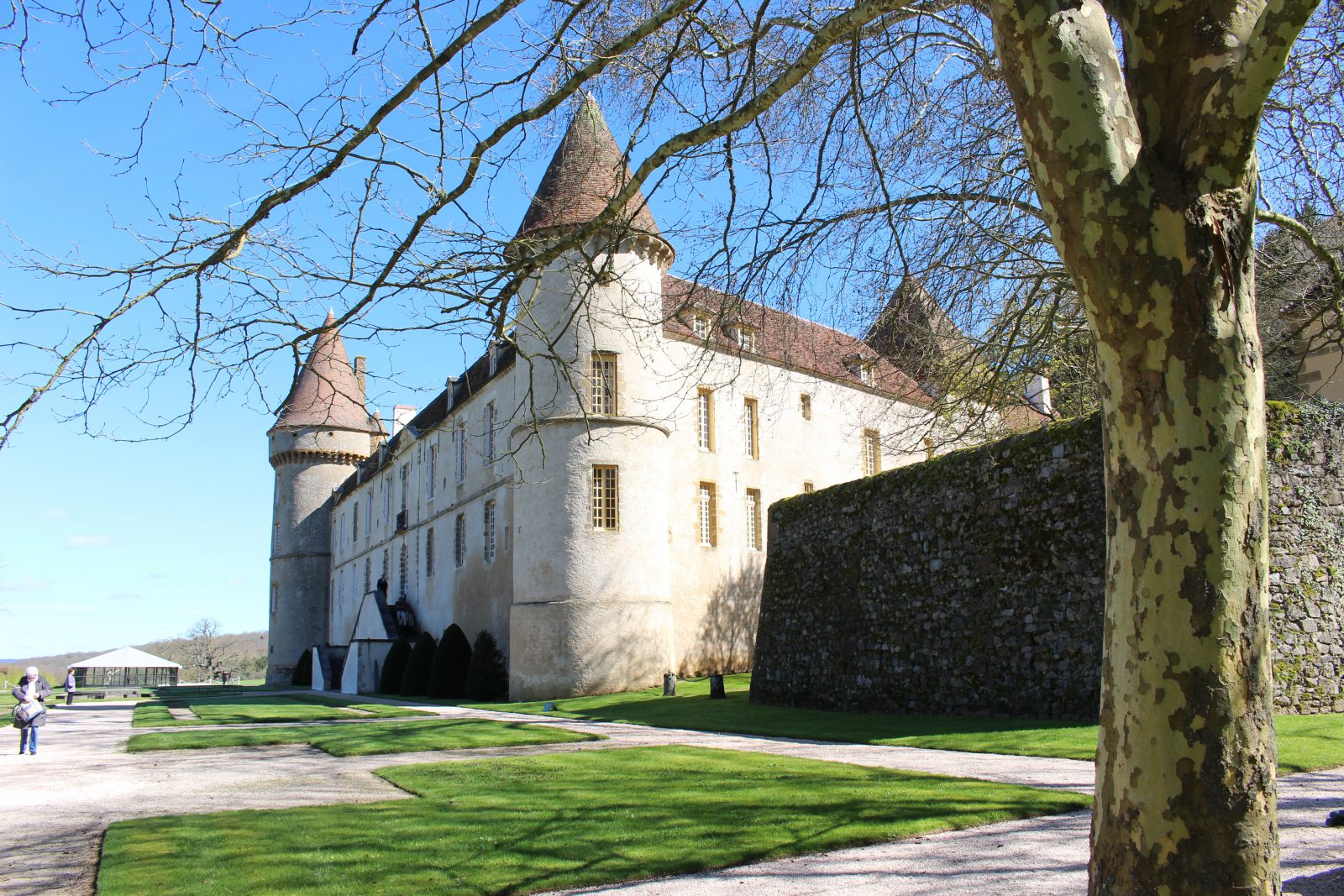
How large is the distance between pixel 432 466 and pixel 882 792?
103 feet

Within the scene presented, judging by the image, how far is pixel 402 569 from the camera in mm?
39719

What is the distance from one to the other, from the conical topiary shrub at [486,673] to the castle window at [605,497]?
534cm

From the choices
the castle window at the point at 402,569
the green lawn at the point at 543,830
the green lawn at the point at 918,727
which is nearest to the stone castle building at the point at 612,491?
the castle window at the point at 402,569

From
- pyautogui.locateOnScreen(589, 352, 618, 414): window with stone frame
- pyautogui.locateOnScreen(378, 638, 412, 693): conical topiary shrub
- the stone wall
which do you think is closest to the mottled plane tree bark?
the stone wall

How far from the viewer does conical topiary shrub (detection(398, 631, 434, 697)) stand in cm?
3130

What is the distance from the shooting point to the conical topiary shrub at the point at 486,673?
87.0 ft

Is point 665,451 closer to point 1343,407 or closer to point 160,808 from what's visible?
point 1343,407

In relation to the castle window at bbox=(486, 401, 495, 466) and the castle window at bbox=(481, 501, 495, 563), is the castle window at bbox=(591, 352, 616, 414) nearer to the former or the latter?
the castle window at bbox=(486, 401, 495, 466)

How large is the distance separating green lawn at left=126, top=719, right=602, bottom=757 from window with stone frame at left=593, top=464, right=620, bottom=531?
898 cm

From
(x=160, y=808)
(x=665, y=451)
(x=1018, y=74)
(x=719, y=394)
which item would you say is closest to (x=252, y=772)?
(x=160, y=808)

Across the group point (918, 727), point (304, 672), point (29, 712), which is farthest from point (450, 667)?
point (304, 672)

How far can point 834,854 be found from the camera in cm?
570

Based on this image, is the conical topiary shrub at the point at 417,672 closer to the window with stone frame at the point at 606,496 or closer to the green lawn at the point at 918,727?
the window with stone frame at the point at 606,496

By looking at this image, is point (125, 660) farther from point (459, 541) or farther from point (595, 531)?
point (595, 531)
